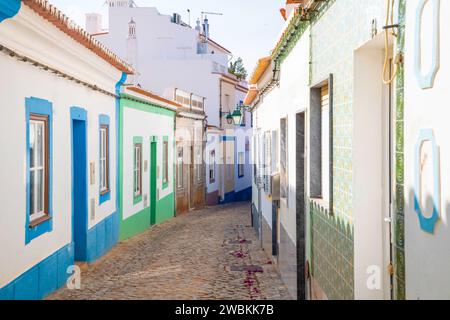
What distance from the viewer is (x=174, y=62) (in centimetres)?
3075

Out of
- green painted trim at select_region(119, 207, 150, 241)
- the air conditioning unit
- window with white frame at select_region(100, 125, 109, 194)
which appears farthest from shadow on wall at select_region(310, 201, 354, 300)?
the air conditioning unit

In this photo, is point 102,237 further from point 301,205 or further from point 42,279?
point 301,205

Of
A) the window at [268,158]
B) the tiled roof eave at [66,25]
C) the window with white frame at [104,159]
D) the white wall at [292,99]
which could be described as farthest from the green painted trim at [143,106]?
the white wall at [292,99]

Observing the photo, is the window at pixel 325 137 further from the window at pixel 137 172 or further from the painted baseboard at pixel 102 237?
the window at pixel 137 172

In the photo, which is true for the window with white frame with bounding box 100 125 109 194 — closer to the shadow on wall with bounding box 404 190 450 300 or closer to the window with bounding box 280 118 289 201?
the window with bounding box 280 118 289 201

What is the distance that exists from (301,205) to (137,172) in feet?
27.5

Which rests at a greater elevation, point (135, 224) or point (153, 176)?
point (153, 176)

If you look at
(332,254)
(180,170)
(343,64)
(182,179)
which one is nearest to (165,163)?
(180,170)

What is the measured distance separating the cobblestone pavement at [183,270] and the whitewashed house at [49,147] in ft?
1.70

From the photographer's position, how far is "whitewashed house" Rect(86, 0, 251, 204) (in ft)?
96.5

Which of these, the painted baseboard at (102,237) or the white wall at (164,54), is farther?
the white wall at (164,54)

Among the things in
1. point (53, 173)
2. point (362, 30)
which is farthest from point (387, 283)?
point (53, 173)

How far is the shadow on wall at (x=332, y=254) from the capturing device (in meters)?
4.96
